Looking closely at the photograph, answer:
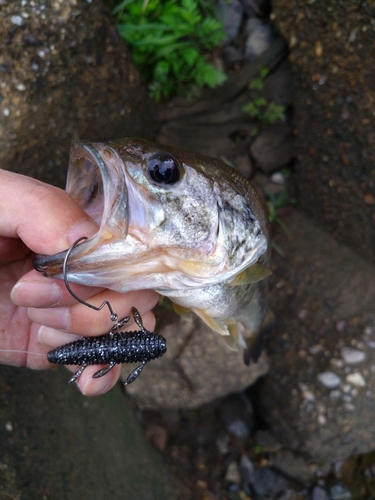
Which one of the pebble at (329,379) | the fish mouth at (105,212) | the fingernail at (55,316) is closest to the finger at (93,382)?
the fingernail at (55,316)

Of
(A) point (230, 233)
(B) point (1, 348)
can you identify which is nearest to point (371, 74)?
(A) point (230, 233)

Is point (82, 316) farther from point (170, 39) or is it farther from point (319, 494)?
point (319, 494)

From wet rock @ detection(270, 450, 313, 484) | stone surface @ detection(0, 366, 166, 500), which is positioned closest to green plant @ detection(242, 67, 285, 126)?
stone surface @ detection(0, 366, 166, 500)

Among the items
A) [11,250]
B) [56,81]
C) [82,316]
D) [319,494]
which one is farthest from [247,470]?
[56,81]

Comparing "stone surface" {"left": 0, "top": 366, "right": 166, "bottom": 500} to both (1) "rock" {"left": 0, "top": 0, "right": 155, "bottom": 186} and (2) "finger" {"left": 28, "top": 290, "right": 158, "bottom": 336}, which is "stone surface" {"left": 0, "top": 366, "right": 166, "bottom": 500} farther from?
(1) "rock" {"left": 0, "top": 0, "right": 155, "bottom": 186}

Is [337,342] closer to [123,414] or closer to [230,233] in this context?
[123,414]

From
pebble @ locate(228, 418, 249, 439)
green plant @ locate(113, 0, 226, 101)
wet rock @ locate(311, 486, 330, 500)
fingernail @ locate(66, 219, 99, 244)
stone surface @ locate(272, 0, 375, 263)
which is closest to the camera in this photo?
fingernail @ locate(66, 219, 99, 244)
